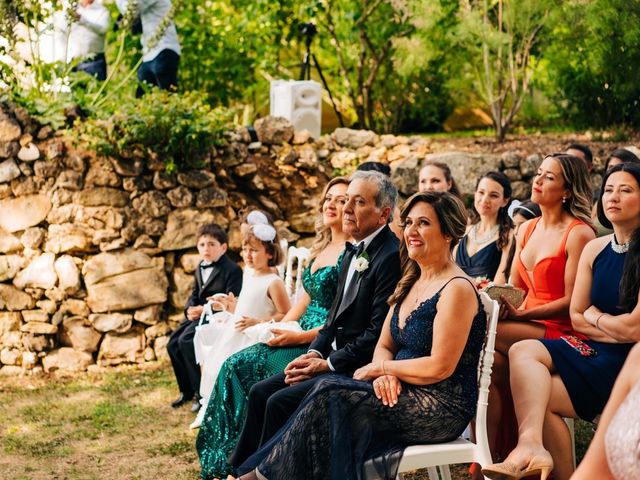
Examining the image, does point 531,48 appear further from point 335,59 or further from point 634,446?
point 634,446

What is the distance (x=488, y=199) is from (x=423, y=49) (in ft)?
14.6

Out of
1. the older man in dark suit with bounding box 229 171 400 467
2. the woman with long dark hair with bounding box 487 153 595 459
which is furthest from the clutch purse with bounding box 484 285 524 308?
the older man in dark suit with bounding box 229 171 400 467

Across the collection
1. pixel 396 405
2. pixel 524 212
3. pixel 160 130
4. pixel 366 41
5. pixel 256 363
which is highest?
pixel 366 41

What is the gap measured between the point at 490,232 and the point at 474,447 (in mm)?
1899

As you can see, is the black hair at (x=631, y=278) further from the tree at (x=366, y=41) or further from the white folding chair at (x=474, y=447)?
the tree at (x=366, y=41)

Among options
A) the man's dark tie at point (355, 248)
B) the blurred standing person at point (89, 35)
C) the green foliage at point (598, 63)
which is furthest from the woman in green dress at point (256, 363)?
the green foliage at point (598, 63)

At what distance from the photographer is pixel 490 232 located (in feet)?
16.1

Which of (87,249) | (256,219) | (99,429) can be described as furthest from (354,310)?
(87,249)

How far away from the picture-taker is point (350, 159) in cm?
793

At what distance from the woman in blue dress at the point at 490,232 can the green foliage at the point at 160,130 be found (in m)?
2.82

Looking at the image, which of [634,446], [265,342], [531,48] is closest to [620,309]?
[634,446]

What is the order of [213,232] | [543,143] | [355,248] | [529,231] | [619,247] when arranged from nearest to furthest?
[619,247], [355,248], [529,231], [213,232], [543,143]

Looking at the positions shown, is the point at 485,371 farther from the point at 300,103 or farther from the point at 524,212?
the point at 300,103

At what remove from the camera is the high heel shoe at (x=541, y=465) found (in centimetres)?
310
